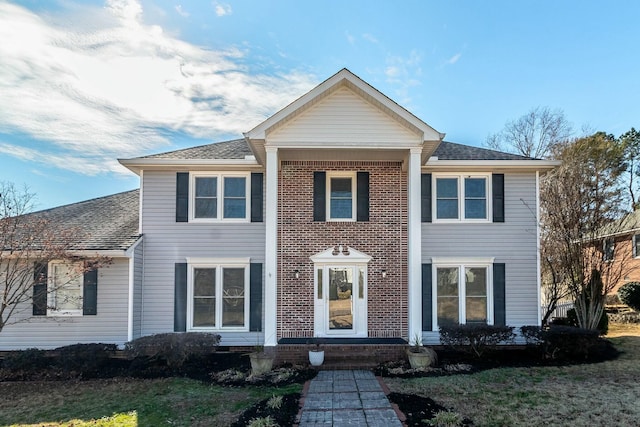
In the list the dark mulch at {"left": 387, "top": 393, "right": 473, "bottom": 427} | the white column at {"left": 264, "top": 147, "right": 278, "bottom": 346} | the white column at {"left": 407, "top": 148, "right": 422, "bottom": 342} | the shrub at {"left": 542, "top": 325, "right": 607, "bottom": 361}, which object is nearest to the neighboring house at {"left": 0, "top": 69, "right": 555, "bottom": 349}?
the white column at {"left": 407, "top": 148, "right": 422, "bottom": 342}

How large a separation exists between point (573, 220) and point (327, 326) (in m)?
8.08

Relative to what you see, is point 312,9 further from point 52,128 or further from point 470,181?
point 52,128

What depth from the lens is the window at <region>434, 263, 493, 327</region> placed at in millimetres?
12844

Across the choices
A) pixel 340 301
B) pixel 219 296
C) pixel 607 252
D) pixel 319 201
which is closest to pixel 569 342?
pixel 607 252

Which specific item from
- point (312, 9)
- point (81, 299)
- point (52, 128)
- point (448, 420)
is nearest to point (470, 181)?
point (312, 9)

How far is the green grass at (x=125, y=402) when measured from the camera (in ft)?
24.3

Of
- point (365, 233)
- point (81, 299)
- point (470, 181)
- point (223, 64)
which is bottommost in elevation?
point (81, 299)

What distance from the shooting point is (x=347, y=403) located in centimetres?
778

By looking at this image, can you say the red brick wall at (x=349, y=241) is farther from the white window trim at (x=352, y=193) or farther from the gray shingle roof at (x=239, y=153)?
the gray shingle roof at (x=239, y=153)

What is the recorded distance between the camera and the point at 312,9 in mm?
13203

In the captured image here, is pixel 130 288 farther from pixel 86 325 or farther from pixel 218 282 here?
pixel 218 282

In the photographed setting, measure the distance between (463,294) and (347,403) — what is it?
6.36m

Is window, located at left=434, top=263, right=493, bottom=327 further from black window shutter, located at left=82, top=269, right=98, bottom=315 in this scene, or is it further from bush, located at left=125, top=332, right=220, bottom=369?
black window shutter, located at left=82, top=269, right=98, bottom=315

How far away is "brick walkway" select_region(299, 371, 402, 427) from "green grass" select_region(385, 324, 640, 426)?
1.96 feet
